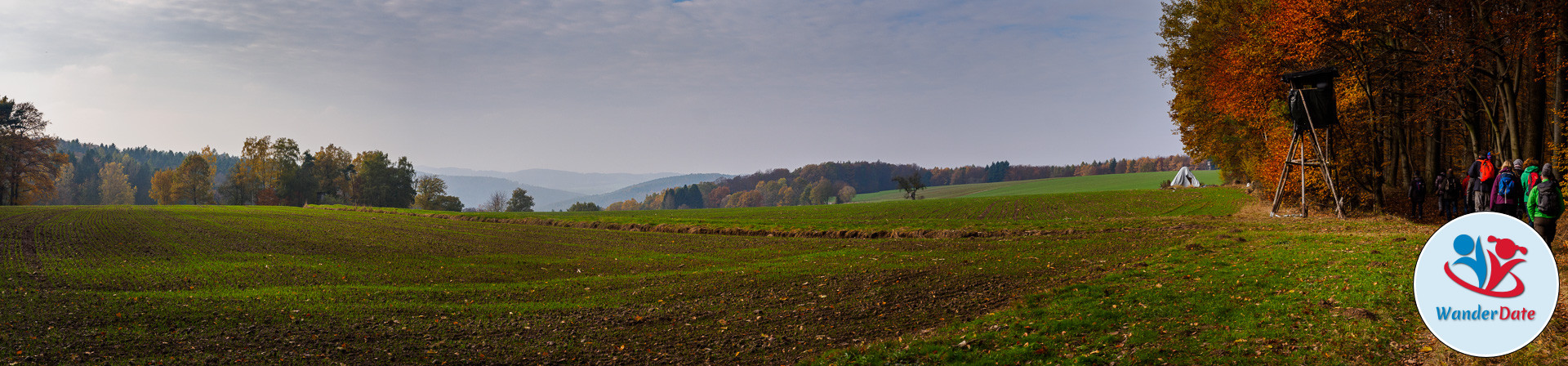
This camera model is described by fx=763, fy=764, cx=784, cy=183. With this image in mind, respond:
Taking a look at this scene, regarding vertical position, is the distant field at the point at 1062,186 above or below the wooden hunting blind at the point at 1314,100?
below

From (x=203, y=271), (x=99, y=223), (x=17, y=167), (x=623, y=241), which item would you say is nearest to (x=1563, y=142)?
(x=623, y=241)

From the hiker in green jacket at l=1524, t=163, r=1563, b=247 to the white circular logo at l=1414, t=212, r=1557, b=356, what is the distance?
28.7 ft

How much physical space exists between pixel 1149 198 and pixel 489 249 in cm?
4491

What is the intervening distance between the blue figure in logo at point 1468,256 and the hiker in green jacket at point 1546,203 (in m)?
8.70

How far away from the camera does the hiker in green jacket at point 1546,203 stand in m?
12.0

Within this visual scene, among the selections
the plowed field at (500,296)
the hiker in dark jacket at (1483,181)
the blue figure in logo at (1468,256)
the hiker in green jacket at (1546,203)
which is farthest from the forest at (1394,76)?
the blue figure in logo at (1468,256)

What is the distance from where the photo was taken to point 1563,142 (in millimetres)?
20984

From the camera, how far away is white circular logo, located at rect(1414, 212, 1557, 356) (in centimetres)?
552

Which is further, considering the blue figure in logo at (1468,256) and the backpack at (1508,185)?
the backpack at (1508,185)

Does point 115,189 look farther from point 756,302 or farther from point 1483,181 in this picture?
point 1483,181

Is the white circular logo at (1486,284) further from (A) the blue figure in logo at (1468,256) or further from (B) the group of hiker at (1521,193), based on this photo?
(B) the group of hiker at (1521,193)

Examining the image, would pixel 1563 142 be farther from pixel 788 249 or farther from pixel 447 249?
pixel 447 249

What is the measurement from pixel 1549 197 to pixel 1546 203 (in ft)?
0.44

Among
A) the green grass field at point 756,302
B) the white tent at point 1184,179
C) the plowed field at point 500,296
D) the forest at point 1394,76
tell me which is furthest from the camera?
the white tent at point 1184,179
